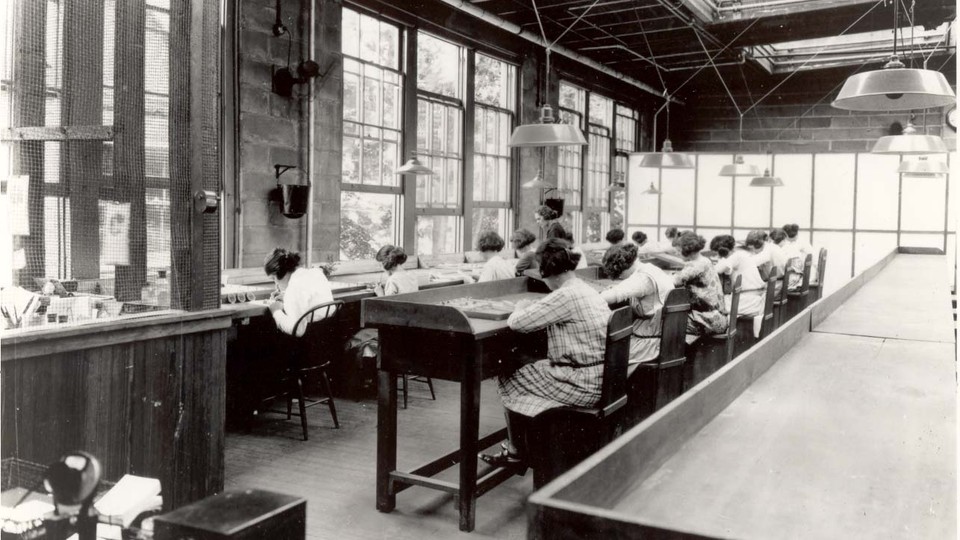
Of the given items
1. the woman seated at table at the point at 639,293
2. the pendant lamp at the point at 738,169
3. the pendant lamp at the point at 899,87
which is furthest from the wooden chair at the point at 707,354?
the pendant lamp at the point at 738,169

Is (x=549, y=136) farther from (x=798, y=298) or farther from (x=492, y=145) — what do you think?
(x=492, y=145)

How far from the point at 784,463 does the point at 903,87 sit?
7.34 feet

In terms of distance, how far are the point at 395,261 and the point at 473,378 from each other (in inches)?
88.0

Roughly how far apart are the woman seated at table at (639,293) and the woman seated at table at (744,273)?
1.50m

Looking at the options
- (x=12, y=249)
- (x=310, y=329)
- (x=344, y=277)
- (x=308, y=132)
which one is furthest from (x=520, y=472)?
(x=308, y=132)

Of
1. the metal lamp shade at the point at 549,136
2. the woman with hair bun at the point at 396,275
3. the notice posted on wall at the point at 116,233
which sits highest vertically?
the metal lamp shade at the point at 549,136

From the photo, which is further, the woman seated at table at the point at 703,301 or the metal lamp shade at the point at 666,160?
the metal lamp shade at the point at 666,160

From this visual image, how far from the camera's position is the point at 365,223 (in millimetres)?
7551

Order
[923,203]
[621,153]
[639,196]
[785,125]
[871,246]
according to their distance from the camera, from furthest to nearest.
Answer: [785,125], [639,196], [621,153], [871,246], [923,203]

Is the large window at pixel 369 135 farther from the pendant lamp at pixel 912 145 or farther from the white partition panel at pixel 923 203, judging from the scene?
the white partition panel at pixel 923 203

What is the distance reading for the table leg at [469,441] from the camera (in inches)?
124

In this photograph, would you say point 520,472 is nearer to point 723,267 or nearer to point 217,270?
point 217,270

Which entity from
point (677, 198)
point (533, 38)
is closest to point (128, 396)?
point (533, 38)

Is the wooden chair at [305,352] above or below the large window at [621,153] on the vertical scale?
below
